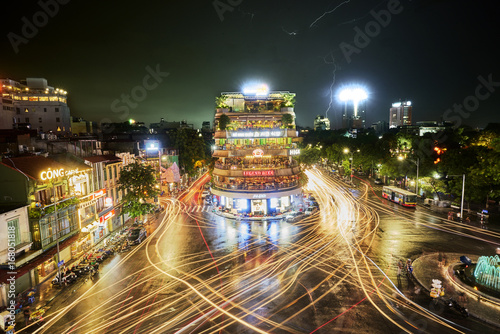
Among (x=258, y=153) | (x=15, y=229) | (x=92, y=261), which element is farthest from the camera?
(x=258, y=153)

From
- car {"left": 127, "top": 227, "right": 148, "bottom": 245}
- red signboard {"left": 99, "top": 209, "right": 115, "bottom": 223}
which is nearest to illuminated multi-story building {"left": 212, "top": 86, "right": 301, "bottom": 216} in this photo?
car {"left": 127, "top": 227, "right": 148, "bottom": 245}

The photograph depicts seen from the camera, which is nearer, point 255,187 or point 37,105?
point 255,187

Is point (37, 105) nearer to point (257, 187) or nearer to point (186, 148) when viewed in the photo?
point (186, 148)

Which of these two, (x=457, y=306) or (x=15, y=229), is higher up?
(x=15, y=229)

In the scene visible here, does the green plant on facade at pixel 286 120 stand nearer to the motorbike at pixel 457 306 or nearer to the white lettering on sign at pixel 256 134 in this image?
the white lettering on sign at pixel 256 134

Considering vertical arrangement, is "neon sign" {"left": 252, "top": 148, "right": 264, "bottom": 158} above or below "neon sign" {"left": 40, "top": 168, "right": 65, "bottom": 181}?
above

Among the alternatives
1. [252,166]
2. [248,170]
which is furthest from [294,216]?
[252,166]

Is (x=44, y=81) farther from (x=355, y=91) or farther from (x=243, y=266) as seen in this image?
(x=355, y=91)

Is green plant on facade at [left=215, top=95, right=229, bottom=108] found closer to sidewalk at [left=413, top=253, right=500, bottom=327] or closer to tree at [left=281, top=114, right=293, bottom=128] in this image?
tree at [left=281, top=114, right=293, bottom=128]
